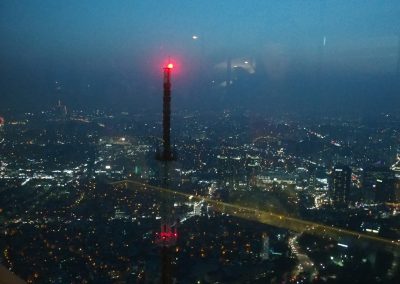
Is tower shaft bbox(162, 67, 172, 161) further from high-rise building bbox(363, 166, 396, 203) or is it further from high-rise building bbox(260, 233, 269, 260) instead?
high-rise building bbox(363, 166, 396, 203)

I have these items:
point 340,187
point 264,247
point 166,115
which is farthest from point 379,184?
point 166,115

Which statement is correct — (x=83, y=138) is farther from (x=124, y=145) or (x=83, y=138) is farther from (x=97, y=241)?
(x=97, y=241)

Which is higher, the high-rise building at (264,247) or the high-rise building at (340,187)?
the high-rise building at (340,187)

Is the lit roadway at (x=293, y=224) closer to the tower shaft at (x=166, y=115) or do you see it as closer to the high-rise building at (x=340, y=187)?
the high-rise building at (x=340, y=187)

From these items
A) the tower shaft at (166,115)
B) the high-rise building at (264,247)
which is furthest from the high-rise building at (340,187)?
the tower shaft at (166,115)

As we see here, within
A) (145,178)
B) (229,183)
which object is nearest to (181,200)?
(145,178)
